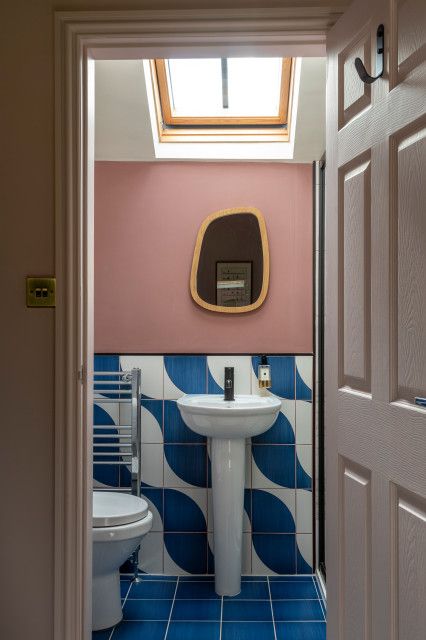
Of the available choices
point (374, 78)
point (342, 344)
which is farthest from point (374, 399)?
point (374, 78)

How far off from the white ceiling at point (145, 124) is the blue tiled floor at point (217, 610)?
83.0 inches

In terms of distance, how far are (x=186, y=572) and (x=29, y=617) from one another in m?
1.43

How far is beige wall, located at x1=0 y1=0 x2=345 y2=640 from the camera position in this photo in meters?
1.81

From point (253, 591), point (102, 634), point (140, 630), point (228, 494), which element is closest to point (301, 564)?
point (253, 591)

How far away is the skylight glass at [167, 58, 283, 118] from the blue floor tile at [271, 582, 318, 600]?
2325mm

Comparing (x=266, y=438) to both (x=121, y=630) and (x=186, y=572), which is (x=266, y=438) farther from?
(x=121, y=630)

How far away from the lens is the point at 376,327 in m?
1.46

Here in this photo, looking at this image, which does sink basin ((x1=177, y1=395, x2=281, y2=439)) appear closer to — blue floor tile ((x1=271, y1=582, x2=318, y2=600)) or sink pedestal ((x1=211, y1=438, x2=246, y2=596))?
sink pedestal ((x1=211, y1=438, x2=246, y2=596))

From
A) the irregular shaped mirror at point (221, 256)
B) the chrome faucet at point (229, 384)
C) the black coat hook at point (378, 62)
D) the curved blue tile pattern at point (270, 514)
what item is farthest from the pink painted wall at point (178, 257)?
the black coat hook at point (378, 62)

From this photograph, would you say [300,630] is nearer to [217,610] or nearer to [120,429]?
[217,610]

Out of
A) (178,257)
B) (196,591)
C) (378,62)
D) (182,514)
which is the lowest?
(196,591)

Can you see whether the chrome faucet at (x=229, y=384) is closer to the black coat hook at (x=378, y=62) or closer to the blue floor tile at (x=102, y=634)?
the blue floor tile at (x=102, y=634)

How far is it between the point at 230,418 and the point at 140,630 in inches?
37.1

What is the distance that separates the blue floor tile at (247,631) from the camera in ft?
8.11
